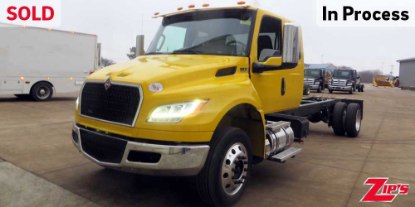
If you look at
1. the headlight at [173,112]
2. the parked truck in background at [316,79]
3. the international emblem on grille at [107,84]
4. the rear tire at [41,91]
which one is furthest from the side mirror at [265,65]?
the parked truck in background at [316,79]

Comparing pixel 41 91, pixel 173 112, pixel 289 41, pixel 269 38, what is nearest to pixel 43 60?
pixel 41 91

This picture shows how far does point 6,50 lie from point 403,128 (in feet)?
49.0

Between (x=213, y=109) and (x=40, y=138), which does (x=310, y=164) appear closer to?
(x=213, y=109)

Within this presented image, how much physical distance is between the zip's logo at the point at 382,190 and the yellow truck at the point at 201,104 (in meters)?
1.18

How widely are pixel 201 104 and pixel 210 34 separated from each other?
155 cm

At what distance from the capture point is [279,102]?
5.65 meters

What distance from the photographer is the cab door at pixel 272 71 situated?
4812 mm

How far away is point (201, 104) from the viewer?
12.2 ft

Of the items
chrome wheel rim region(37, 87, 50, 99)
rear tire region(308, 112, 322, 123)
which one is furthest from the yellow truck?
chrome wheel rim region(37, 87, 50, 99)

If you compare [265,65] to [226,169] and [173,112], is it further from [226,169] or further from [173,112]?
[173,112]

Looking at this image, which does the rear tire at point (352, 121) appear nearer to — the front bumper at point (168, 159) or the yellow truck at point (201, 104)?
the yellow truck at point (201, 104)

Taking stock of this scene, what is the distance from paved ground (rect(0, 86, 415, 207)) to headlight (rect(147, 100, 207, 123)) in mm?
1161

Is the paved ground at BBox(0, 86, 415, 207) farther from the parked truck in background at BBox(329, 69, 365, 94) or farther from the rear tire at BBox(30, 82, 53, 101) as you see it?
the parked truck in background at BBox(329, 69, 365, 94)

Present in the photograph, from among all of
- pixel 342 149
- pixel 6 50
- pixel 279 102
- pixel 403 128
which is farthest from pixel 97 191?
pixel 6 50
